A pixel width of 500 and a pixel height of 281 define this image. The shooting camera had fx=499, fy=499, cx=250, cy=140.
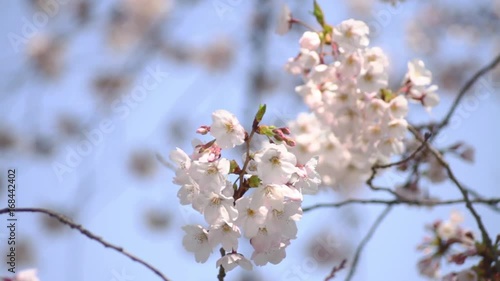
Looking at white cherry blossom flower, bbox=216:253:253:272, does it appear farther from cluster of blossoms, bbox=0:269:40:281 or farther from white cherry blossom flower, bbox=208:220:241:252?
cluster of blossoms, bbox=0:269:40:281

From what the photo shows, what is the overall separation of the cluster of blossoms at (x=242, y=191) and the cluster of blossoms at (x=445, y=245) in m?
0.88

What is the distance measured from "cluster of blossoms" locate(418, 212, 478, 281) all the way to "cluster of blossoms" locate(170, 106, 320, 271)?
0.88 metres

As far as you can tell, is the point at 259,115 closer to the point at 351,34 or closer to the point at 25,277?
the point at 351,34

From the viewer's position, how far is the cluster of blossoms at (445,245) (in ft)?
5.89

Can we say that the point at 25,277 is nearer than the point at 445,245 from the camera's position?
Yes

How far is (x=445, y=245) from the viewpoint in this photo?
197 cm

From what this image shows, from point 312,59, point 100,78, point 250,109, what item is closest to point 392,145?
point 312,59

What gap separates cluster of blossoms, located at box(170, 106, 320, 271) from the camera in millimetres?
1132

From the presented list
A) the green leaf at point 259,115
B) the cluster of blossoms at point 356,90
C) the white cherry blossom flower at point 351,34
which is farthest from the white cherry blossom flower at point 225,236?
the white cherry blossom flower at point 351,34

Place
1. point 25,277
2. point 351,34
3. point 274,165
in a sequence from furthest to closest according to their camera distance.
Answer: point 351,34
point 25,277
point 274,165

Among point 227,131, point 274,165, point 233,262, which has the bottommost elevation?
point 233,262

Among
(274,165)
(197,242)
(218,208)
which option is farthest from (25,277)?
(274,165)

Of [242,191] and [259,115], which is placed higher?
[259,115]

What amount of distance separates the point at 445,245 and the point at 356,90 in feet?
2.35
